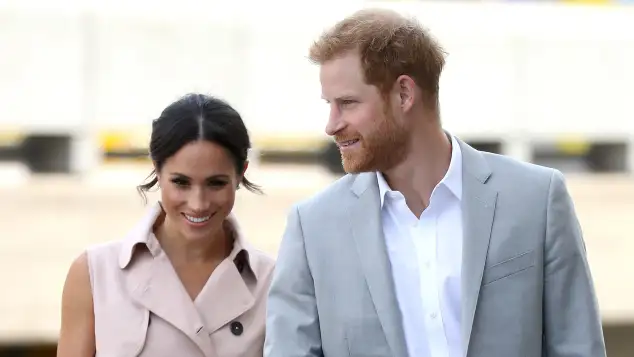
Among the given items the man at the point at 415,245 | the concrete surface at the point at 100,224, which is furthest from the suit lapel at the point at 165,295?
the concrete surface at the point at 100,224

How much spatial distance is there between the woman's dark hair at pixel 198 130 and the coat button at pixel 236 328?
369mm

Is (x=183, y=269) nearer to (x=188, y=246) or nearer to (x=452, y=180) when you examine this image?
(x=188, y=246)

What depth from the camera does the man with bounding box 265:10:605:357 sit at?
2516 mm

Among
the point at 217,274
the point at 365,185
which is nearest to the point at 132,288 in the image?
the point at 217,274

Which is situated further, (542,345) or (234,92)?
(234,92)

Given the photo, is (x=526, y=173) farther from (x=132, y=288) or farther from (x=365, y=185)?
(x=132, y=288)

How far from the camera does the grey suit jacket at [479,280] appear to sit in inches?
99.0

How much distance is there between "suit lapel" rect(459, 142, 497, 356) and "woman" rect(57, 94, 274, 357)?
0.68 m

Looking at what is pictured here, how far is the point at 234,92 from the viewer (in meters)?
7.21

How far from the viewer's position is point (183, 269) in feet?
10.3

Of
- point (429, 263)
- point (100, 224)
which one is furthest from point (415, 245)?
point (100, 224)

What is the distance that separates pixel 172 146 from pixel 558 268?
105cm

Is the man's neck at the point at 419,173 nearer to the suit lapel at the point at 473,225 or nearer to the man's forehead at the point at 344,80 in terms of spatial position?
the suit lapel at the point at 473,225

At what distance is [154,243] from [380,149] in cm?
86
